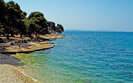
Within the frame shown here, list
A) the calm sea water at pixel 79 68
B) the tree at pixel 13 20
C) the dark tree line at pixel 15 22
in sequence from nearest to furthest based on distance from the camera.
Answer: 1. the calm sea water at pixel 79 68
2. the dark tree line at pixel 15 22
3. the tree at pixel 13 20

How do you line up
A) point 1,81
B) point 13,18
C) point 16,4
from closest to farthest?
1. point 1,81
2. point 13,18
3. point 16,4

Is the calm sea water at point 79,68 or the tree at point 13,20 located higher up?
the tree at point 13,20

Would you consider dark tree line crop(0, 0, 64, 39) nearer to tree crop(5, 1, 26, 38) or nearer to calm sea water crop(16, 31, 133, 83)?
tree crop(5, 1, 26, 38)

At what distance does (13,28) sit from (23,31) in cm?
478

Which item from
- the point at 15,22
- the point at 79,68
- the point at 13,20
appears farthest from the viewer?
the point at 15,22

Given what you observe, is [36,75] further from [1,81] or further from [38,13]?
[38,13]

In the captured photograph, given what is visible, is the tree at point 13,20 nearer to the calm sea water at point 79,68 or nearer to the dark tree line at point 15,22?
the dark tree line at point 15,22

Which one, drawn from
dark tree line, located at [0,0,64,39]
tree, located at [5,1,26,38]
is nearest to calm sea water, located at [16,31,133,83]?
dark tree line, located at [0,0,64,39]

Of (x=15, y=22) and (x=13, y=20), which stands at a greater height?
(x=13, y=20)

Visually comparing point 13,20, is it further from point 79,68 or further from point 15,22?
point 79,68

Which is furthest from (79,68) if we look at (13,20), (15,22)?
(15,22)

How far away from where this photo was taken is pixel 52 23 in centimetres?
16725

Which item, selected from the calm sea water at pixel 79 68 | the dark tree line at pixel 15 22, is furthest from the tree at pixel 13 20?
the calm sea water at pixel 79 68

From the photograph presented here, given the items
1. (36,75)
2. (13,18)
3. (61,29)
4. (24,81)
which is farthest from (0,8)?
(61,29)
